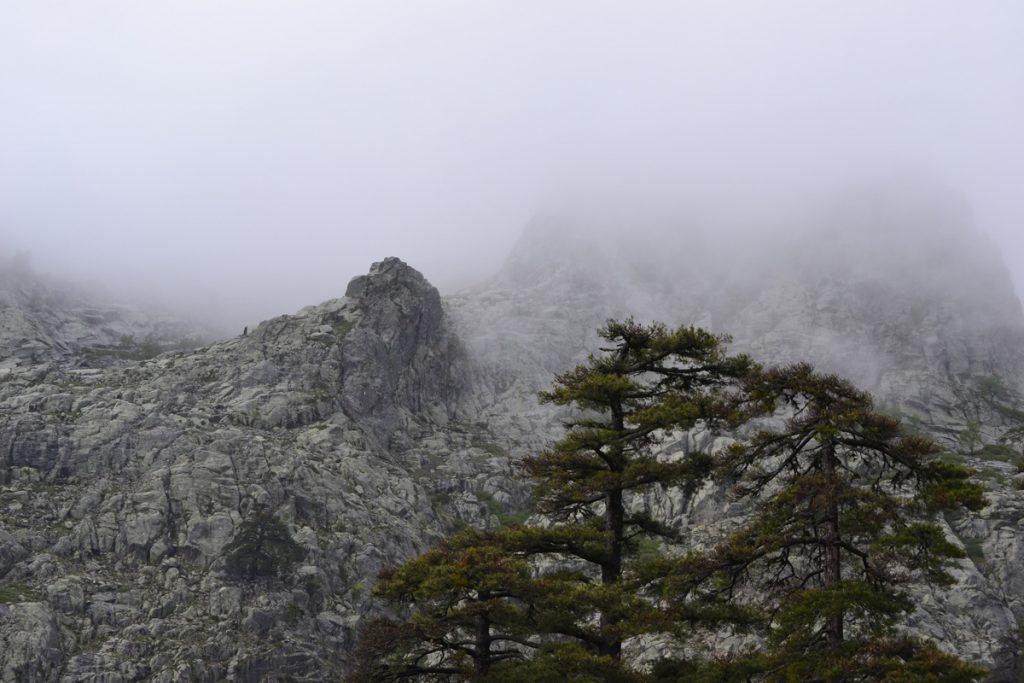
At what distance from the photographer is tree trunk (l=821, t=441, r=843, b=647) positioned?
21.8m

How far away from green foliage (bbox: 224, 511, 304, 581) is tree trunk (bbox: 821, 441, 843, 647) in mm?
72584

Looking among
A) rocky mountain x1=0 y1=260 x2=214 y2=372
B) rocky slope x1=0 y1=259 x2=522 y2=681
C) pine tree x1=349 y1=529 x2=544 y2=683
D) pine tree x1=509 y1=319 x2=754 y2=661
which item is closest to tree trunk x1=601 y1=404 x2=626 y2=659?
pine tree x1=509 y1=319 x2=754 y2=661

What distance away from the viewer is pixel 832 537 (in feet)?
73.9

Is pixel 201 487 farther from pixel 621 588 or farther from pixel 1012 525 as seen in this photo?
pixel 1012 525

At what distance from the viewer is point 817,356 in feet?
539

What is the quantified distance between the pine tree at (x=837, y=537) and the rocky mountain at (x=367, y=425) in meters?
10.8

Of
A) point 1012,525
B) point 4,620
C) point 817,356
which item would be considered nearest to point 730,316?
point 817,356

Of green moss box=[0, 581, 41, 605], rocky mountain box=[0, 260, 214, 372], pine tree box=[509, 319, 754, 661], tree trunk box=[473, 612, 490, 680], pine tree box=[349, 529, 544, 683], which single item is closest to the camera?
pine tree box=[349, 529, 544, 683]

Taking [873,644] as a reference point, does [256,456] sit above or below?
above

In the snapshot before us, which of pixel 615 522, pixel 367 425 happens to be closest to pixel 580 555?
pixel 615 522

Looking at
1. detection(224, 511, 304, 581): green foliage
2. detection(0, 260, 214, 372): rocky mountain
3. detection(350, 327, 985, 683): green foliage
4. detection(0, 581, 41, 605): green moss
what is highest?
detection(0, 260, 214, 372): rocky mountain

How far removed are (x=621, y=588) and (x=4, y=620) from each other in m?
64.7

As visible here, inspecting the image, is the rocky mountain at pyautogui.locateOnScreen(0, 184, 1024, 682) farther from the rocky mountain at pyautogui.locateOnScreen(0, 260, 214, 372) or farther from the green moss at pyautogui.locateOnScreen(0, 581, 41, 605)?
the rocky mountain at pyautogui.locateOnScreen(0, 260, 214, 372)

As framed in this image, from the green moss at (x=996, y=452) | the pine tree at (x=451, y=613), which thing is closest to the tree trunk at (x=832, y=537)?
the pine tree at (x=451, y=613)
